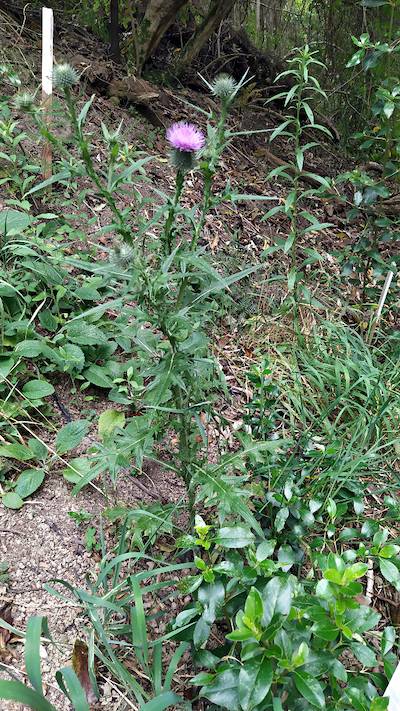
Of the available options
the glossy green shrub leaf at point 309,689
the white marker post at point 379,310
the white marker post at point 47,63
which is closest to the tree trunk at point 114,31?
the white marker post at point 47,63

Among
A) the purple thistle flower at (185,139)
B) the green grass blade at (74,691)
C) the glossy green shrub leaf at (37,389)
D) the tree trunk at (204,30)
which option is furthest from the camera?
the tree trunk at (204,30)

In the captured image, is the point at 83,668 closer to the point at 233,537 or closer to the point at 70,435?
the point at 233,537

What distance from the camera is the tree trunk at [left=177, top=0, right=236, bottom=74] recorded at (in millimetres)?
4203

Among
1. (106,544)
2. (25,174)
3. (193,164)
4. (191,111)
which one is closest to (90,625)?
(106,544)

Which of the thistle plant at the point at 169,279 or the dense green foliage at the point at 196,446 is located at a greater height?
the thistle plant at the point at 169,279

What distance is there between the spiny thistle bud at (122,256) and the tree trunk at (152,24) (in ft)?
11.2

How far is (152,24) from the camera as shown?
401 cm

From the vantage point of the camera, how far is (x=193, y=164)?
4.33ft

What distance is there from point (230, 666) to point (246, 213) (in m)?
3.00

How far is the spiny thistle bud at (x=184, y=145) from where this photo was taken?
1.25 m

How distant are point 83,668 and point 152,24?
414 cm

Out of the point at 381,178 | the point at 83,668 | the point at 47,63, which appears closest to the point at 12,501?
the point at 83,668

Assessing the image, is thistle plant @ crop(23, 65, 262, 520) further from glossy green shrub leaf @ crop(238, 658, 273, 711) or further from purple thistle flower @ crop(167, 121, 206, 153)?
glossy green shrub leaf @ crop(238, 658, 273, 711)

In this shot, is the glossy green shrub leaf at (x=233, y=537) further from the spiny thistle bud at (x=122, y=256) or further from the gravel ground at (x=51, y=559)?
the spiny thistle bud at (x=122, y=256)
